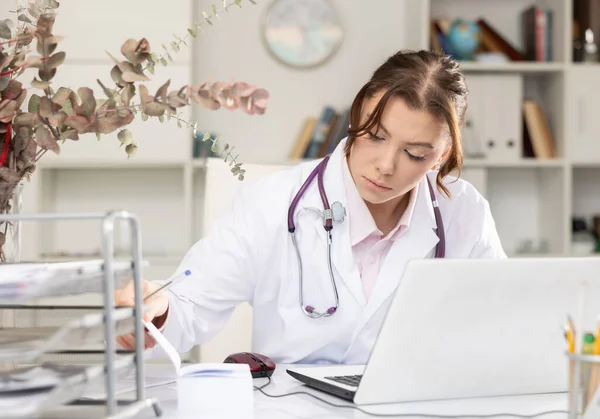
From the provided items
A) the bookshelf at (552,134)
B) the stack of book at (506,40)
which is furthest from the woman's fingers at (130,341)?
the stack of book at (506,40)

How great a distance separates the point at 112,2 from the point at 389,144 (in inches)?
84.0

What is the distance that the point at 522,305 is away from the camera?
1.00 meters

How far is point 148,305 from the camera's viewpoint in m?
1.19

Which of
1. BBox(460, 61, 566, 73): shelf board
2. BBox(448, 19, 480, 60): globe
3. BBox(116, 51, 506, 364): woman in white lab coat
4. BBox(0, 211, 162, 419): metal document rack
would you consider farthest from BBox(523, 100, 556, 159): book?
BBox(0, 211, 162, 419): metal document rack

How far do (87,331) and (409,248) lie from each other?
101 centimetres

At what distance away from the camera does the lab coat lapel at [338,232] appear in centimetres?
166

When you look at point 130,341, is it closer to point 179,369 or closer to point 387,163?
point 179,369

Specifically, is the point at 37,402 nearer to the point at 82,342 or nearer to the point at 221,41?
the point at 82,342

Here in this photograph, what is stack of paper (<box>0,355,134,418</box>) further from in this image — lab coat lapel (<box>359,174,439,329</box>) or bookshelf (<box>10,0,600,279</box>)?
bookshelf (<box>10,0,600,279</box>)

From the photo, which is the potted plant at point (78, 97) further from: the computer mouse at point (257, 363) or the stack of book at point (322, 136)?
the stack of book at point (322, 136)

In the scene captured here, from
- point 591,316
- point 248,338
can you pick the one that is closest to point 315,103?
point 248,338

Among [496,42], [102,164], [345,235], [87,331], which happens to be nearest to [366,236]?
[345,235]

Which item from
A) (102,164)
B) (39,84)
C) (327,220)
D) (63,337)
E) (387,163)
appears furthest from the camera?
(102,164)

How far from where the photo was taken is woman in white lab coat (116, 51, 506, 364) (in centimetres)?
159
